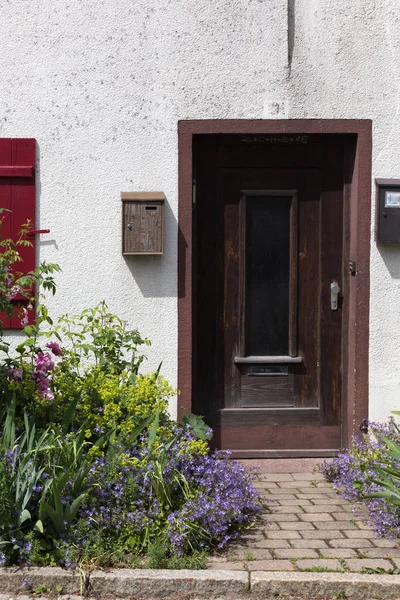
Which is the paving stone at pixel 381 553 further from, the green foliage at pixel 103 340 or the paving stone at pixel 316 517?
the green foliage at pixel 103 340

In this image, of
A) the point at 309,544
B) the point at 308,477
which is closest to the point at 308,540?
the point at 309,544

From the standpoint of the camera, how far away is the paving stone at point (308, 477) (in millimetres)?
6836

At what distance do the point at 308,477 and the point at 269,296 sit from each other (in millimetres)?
1334

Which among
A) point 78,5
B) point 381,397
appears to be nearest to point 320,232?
point 381,397

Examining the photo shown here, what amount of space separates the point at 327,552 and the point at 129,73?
3.58 m

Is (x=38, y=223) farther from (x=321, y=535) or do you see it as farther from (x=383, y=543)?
(x=383, y=543)

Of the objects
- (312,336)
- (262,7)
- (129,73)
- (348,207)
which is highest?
(262,7)

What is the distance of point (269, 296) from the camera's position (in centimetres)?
721

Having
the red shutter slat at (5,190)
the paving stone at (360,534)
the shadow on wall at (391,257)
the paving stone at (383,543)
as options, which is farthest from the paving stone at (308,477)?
the red shutter slat at (5,190)

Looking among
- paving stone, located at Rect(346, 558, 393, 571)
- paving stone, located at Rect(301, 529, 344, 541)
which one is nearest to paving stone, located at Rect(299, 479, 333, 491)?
paving stone, located at Rect(301, 529, 344, 541)

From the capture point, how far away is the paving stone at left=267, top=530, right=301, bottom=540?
5477 mm

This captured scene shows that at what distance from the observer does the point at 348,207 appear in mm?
7168

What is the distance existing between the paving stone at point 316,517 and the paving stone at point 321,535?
194mm

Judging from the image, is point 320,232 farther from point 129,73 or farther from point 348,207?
point 129,73
